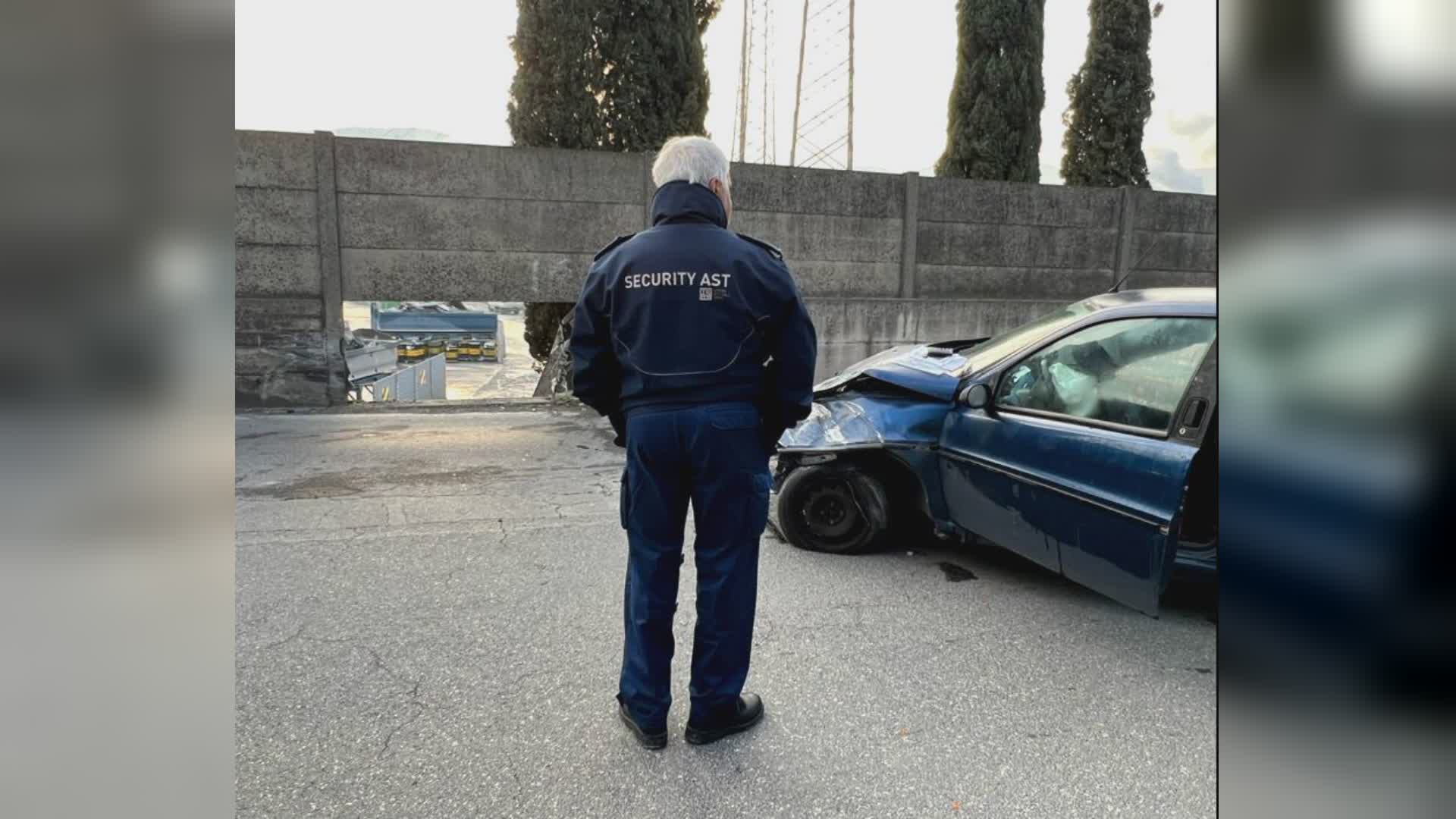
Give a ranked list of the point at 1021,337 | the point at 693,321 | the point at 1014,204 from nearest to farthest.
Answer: the point at 693,321
the point at 1021,337
the point at 1014,204

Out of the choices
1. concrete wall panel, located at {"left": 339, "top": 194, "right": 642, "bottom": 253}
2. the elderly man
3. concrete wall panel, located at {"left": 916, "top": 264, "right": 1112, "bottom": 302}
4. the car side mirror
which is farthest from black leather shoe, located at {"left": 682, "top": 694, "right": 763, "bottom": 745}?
concrete wall panel, located at {"left": 916, "top": 264, "right": 1112, "bottom": 302}

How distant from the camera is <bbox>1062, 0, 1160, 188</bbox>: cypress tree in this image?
12.8 meters

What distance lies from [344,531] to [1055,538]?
3.81 meters

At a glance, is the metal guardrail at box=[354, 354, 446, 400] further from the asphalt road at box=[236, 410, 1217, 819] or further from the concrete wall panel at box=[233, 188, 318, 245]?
the asphalt road at box=[236, 410, 1217, 819]

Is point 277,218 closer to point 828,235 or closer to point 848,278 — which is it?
point 828,235

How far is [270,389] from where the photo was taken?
26.0 feet

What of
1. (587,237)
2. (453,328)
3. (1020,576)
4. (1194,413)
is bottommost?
(1020,576)

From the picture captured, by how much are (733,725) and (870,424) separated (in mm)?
2035

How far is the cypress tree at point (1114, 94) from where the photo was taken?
12797 mm

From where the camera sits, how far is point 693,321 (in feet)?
8.00

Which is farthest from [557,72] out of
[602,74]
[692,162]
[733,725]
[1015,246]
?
[733,725]

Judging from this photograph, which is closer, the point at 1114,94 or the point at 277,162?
the point at 277,162

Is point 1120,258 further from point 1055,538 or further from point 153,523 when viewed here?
point 153,523

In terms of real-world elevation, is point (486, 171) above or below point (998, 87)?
below
